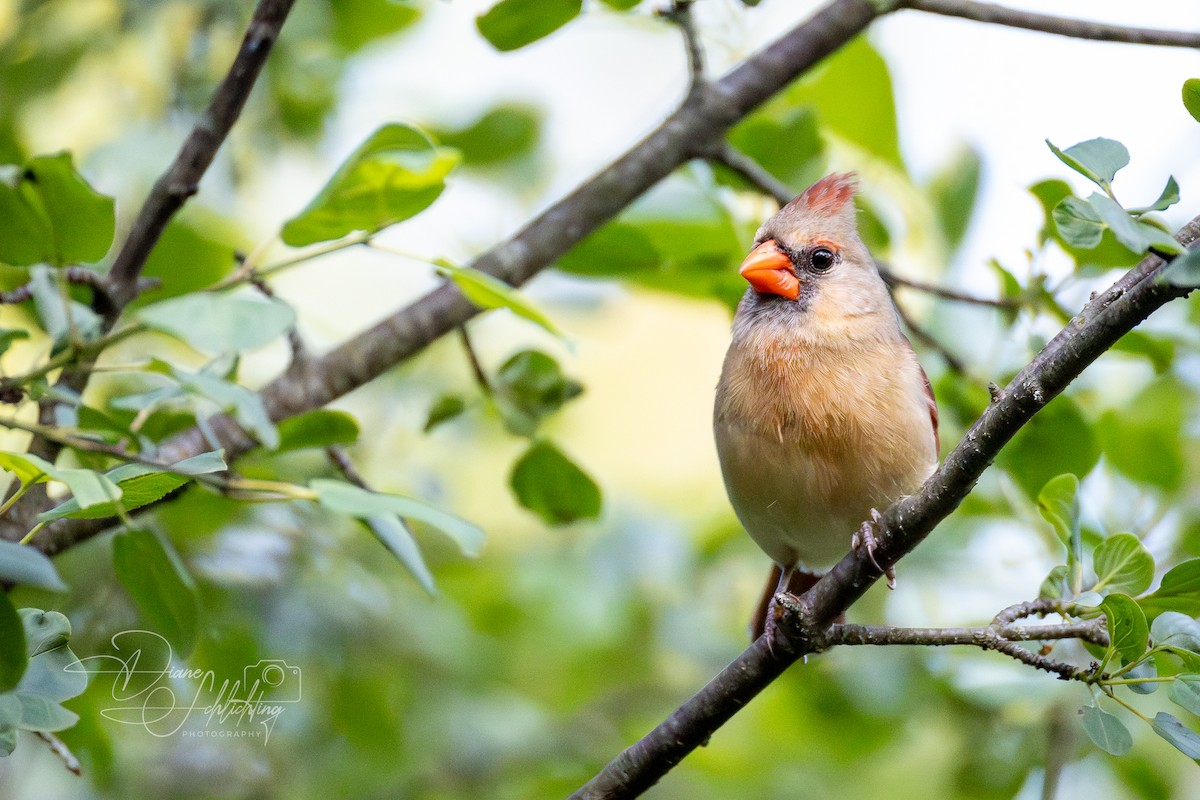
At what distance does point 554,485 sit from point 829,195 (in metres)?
0.86

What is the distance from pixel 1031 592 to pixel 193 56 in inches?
92.6

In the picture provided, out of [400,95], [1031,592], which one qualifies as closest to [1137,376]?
[1031,592]

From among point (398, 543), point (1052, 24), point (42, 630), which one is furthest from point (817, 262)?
point (42, 630)

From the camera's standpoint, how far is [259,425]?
3.51ft

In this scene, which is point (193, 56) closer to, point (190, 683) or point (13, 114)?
point (13, 114)

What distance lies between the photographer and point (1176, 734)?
1.34 meters

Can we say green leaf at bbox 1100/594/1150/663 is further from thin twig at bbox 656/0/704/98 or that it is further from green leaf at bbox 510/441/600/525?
thin twig at bbox 656/0/704/98

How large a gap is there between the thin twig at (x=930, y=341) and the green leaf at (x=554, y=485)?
768 mm

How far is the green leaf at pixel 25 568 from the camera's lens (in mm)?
1024

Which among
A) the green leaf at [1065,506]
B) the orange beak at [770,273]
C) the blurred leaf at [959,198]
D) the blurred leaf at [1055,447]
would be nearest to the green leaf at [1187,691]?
the green leaf at [1065,506]

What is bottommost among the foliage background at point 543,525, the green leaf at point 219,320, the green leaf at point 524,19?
the foliage background at point 543,525

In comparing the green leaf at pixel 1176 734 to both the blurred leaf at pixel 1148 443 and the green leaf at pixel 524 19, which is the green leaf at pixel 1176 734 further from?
the green leaf at pixel 524 19

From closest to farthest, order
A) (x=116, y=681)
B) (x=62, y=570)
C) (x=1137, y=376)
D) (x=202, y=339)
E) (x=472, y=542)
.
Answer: (x=202, y=339) < (x=472, y=542) < (x=116, y=681) < (x=62, y=570) < (x=1137, y=376)

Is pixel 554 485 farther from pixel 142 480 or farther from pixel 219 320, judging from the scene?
pixel 219 320
